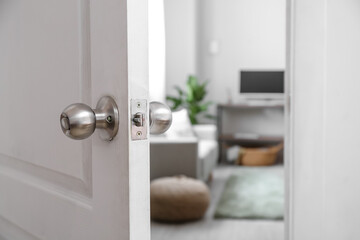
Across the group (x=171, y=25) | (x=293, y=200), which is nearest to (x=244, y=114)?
(x=171, y=25)

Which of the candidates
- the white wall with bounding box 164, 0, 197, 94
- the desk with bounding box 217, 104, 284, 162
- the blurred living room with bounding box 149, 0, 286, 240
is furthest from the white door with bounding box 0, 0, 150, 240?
the white wall with bounding box 164, 0, 197, 94

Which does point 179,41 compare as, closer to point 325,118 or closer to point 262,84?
point 262,84

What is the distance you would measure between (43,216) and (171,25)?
5.24m

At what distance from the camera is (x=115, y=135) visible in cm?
53

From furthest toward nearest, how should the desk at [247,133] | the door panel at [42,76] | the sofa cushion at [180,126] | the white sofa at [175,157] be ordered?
the desk at [247,133] → the sofa cushion at [180,126] → the white sofa at [175,157] → the door panel at [42,76]

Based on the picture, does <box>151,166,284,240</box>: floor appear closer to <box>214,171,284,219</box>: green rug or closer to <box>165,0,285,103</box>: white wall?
<box>214,171,284,219</box>: green rug

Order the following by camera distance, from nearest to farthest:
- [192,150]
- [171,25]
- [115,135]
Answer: [115,135]
[192,150]
[171,25]

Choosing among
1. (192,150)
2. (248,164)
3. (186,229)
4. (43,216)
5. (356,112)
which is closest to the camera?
(43,216)

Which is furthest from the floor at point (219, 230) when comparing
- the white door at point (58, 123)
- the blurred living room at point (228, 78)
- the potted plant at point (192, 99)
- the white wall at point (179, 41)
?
the white wall at point (179, 41)

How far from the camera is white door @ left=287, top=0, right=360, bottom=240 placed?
53.9 inches

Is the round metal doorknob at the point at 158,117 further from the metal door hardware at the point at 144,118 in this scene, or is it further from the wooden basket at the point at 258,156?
the wooden basket at the point at 258,156

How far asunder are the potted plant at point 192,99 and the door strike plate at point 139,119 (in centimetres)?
487

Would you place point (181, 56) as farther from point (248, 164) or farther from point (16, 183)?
point (16, 183)

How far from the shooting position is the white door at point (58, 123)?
1.73 ft
